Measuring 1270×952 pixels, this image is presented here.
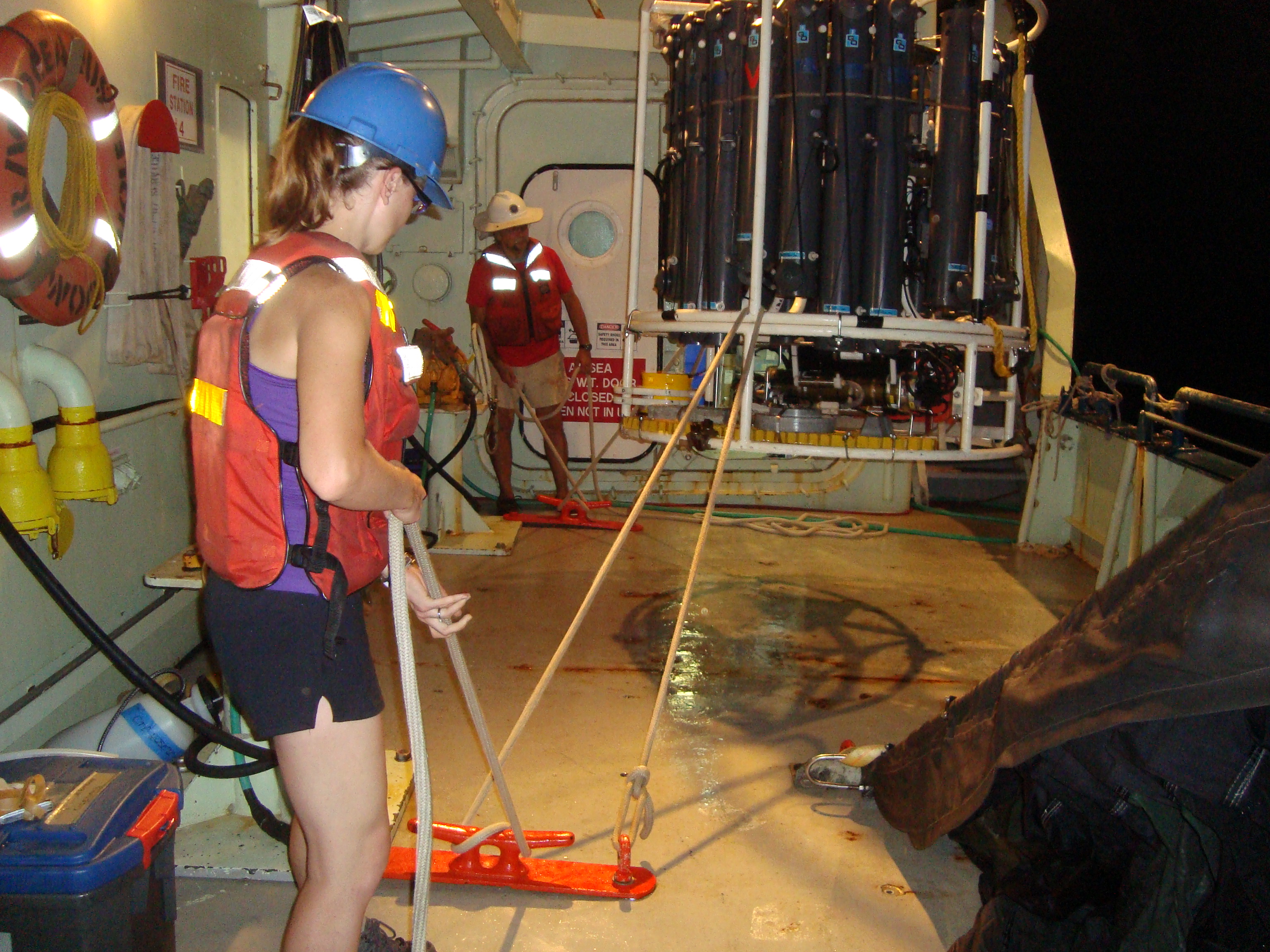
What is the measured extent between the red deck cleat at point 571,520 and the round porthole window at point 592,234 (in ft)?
6.16

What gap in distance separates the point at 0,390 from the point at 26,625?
74 centimetres

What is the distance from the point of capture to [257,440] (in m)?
1.46

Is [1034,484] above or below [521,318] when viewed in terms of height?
below

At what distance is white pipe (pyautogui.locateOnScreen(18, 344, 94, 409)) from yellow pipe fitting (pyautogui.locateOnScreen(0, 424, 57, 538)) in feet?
0.89

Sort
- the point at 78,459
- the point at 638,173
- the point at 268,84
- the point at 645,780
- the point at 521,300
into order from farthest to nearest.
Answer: the point at 521,300, the point at 268,84, the point at 638,173, the point at 78,459, the point at 645,780

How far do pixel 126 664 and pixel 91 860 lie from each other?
35.6 inches

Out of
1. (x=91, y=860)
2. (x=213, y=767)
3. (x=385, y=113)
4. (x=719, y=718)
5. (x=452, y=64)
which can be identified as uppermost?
(x=452, y=64)

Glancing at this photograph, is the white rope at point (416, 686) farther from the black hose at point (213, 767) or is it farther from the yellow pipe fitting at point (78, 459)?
the yellow pipe fitting at point (78, 459)

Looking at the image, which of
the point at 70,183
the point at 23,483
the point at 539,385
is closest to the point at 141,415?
the point at 70,183

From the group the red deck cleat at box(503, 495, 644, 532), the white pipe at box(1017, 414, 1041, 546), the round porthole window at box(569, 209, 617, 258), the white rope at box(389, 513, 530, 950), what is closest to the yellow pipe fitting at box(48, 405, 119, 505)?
the white rope at box(389, 513, 530, 950)

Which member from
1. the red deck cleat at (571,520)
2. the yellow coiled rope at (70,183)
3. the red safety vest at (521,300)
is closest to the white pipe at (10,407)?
the yellow coiled rope at (70,183)

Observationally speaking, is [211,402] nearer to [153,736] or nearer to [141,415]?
[153,736]

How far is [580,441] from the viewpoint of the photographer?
23.8ft

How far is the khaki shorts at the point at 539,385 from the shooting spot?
6.61 m
